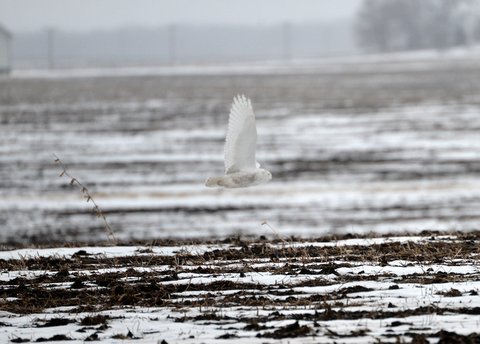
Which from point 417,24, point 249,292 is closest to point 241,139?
point 249,292

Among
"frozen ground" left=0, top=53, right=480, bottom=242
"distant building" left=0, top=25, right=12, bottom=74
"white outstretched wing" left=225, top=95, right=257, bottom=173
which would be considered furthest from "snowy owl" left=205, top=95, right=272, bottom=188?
"distant building" left=0, top=25, right=12, bottom=74

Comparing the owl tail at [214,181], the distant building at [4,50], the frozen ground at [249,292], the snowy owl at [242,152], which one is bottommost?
the frozen ground at [249,292]

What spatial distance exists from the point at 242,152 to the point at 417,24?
125229mm

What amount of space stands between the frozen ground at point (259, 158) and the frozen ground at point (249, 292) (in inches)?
268

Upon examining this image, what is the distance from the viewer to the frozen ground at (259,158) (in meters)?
→ 17.3

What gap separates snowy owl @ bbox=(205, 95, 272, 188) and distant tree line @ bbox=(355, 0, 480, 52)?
375ft

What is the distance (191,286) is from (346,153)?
1945cm

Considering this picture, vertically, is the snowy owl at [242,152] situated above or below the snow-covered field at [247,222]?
above

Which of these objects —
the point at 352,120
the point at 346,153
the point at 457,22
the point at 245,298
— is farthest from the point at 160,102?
the point at 457,22

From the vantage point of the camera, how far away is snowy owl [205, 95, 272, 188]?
984 centimetres

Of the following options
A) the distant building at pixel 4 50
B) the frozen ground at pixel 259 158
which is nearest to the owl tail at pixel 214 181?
the frozen ground at pixel 259 158

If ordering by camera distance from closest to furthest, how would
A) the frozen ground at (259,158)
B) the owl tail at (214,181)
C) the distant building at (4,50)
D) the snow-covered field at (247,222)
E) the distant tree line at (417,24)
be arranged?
1. the snow-covered field at (247,222)
2. the owl tail at (214,181)
3. the frozen ground at (259,158)
4. the distant building at (4,50)
5. the distant tree line at (417,24)

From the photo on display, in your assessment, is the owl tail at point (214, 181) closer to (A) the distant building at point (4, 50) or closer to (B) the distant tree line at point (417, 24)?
(A) the distant building at point (4, 50)

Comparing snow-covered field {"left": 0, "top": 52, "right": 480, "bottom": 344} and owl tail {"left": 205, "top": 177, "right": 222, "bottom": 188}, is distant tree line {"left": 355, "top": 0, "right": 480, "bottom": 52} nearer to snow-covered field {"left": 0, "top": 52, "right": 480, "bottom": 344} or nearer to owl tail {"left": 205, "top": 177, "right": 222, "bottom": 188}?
snow-covered field {"left": 0, "top": 52, "right": 480, "bottom": 344}
